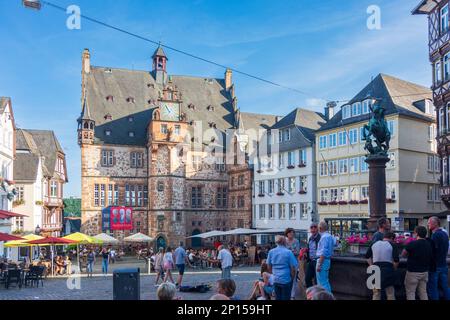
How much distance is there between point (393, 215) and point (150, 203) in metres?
24.4

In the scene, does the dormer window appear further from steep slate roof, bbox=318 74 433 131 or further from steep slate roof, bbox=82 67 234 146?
steep slate roof, bbox=82 67 234 146

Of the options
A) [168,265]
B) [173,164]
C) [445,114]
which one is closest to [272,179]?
[173,164]

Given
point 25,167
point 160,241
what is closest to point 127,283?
point 25,167

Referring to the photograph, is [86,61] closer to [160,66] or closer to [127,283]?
[160,66]

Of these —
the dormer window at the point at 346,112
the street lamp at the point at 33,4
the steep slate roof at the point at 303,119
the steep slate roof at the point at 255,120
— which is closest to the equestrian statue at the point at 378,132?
the street lamp at the point at 33,4

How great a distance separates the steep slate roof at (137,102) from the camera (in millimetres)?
53375

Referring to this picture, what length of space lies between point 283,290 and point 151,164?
43.2m

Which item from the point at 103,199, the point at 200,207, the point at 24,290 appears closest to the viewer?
the point at 24,290

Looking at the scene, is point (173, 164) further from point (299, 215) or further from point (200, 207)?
point (299, 215)

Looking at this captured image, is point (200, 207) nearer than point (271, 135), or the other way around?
point (271, 135)

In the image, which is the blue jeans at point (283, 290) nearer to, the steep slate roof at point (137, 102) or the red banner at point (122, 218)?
the red banner at point (122, 218)

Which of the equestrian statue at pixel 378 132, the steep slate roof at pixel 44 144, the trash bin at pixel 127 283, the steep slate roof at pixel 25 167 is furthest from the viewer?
the steep slate roof at pixel 44 144

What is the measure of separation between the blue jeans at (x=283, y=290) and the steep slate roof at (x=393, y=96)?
27396mm
